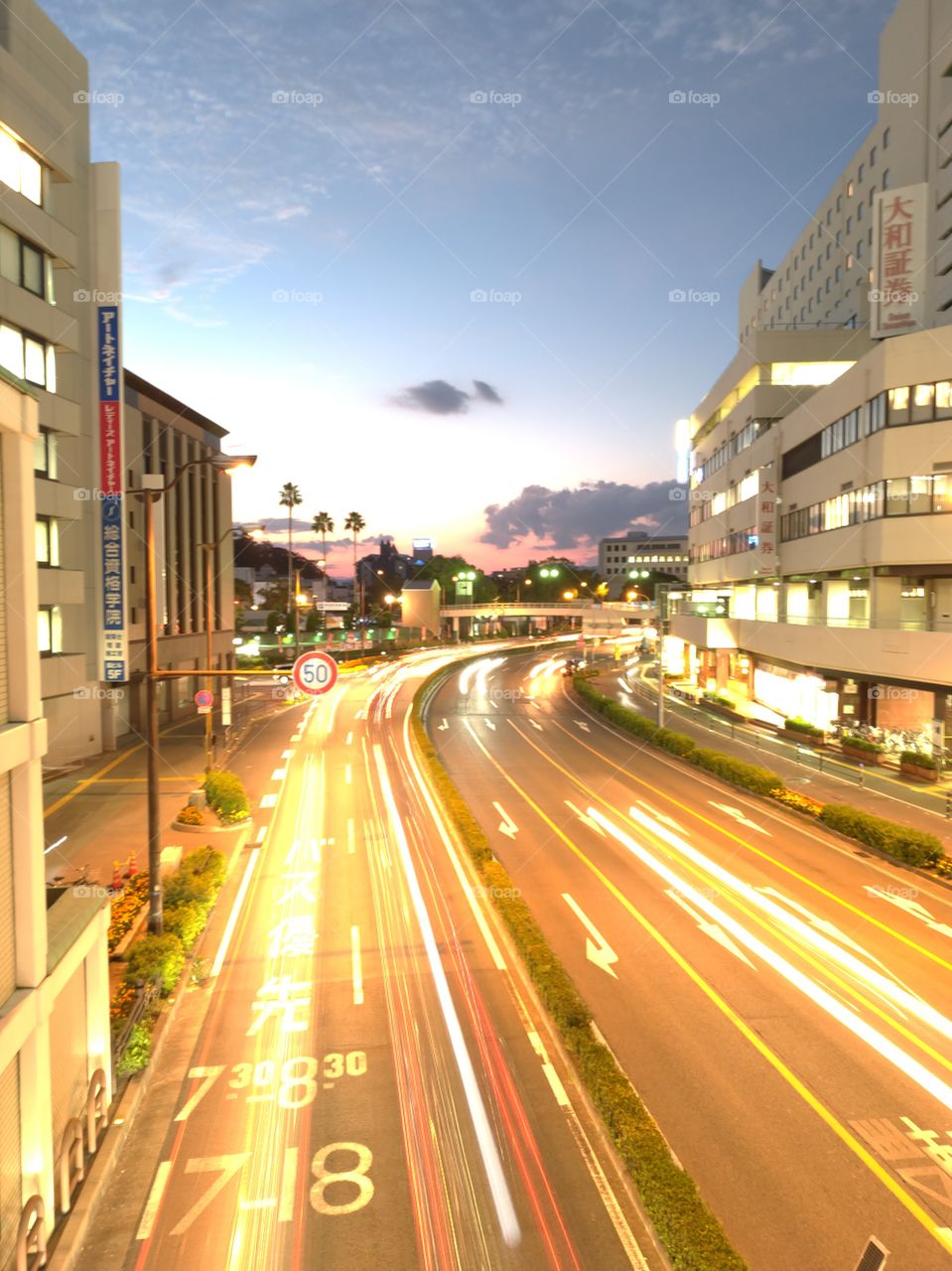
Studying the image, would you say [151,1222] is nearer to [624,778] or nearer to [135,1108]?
[135,1108]

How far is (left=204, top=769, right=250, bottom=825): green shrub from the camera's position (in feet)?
80.9

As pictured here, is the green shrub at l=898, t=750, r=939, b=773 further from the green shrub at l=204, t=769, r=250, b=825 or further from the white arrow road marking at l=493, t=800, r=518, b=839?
the green shrub at l=204, t=769, r=250, b=825

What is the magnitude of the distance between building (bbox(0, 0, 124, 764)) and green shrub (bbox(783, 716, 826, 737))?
34.8m

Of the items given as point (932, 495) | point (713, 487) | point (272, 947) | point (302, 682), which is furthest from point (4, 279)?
point (713, 487)

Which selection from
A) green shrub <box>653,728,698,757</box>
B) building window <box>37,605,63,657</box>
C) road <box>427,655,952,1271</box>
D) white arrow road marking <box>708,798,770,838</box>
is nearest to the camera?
road <box>427,655,952,1271</box>

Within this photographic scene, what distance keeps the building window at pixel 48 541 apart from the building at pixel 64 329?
2.2 inches

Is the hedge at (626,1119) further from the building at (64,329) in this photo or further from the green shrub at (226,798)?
the building at (64,329)

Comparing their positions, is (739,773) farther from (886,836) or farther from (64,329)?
(64,329)

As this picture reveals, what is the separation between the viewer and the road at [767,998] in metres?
9.31

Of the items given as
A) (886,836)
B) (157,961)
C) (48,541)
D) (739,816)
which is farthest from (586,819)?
(48,541)

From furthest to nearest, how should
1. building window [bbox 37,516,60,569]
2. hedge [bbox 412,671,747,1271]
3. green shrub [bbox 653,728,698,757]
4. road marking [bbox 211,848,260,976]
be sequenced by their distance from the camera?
green shrub [bbox 653,728,698,757] < building window [bbox 37,516,60,569] < road marking [bbox 211,848,260,976] < hedge [bbox 412,671,747,1271]

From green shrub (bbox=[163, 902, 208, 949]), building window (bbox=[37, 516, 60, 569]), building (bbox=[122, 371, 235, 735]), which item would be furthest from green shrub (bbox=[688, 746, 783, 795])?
building window (bbox=[37, 516, 60, 569])

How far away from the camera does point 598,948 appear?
1617cm

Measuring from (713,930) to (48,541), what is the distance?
90.5 feet
